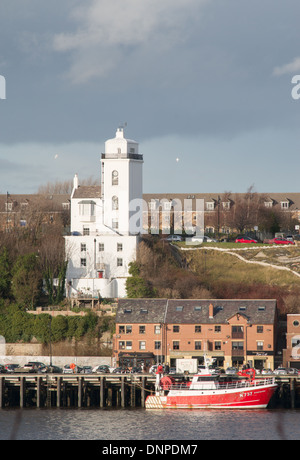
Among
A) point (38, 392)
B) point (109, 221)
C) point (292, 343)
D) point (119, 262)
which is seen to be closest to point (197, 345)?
point (292, 343)

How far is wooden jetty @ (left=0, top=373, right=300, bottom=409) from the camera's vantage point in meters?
80.9

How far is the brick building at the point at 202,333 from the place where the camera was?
92.3m

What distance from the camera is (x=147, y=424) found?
71688 mm

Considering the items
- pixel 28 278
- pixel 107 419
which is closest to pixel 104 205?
pixel 28 278

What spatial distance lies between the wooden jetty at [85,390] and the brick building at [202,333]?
29.4 ft

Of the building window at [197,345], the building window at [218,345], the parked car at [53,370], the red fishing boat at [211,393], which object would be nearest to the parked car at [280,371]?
the red fishing boat at [211,393]

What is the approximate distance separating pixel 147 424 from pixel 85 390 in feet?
39.2

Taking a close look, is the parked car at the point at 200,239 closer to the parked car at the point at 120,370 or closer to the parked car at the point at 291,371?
the parked car at the point at 291,371

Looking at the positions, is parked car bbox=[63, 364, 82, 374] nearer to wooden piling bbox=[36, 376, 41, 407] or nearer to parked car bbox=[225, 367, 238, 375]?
wooden piling bbox=[36, 376, 41, 407]

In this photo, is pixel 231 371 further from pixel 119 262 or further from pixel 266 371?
pixel 119 262

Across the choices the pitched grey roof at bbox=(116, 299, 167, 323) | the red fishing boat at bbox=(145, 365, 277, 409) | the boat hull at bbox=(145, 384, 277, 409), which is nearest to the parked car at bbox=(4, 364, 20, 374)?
the pitched grey roof at bbox=(116, 299, 167, 323)

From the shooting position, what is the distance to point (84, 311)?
9994 centimetres

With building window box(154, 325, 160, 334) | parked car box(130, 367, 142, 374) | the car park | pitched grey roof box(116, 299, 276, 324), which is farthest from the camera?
the car park

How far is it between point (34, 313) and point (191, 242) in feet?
89.0
